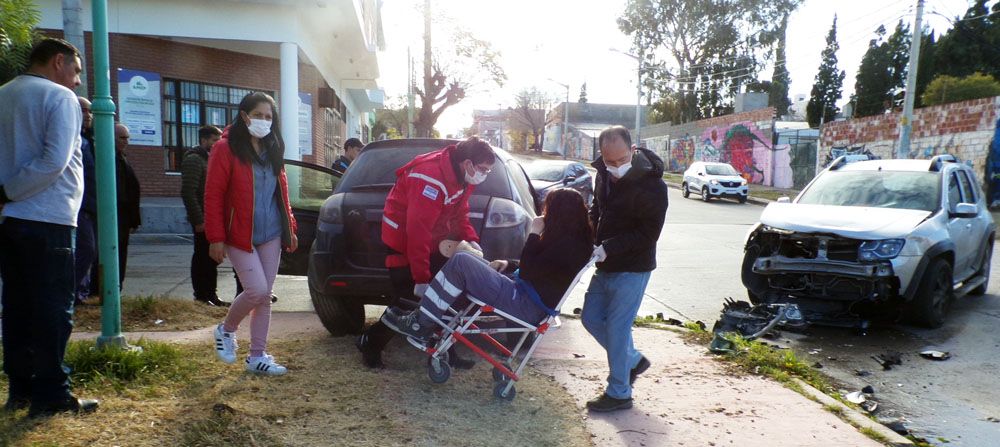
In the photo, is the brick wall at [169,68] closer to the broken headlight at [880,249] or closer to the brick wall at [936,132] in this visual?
the broken headlight at [880,249]

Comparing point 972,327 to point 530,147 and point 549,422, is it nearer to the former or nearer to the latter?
point 549,422

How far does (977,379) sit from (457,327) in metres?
3.96

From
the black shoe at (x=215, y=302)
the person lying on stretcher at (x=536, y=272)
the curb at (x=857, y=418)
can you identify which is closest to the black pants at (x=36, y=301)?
the person lying on stretcher at (x=536, y=272)

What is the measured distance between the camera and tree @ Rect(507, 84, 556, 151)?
7744 cm

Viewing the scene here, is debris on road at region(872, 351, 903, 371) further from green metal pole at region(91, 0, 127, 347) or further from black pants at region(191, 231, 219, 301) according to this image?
black pants at region(191, 231, 219, 301)

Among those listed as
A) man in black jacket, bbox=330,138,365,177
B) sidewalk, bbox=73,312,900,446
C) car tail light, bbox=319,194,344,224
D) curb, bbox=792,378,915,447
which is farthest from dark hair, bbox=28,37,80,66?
man in black jacket, bbox=330,138,365,177

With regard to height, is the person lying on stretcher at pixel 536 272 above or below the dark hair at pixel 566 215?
below

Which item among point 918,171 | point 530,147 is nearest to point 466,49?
point 918,171

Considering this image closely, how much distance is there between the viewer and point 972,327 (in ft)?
21.8

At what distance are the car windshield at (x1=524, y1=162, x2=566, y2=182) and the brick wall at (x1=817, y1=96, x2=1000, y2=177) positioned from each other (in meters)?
11.8

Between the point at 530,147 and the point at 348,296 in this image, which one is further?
the point at 530,147

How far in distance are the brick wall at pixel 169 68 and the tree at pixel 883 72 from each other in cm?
4012

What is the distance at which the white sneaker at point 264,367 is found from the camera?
4250 millimetres

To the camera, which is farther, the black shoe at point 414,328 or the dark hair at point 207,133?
the dark hair at point 207,133
